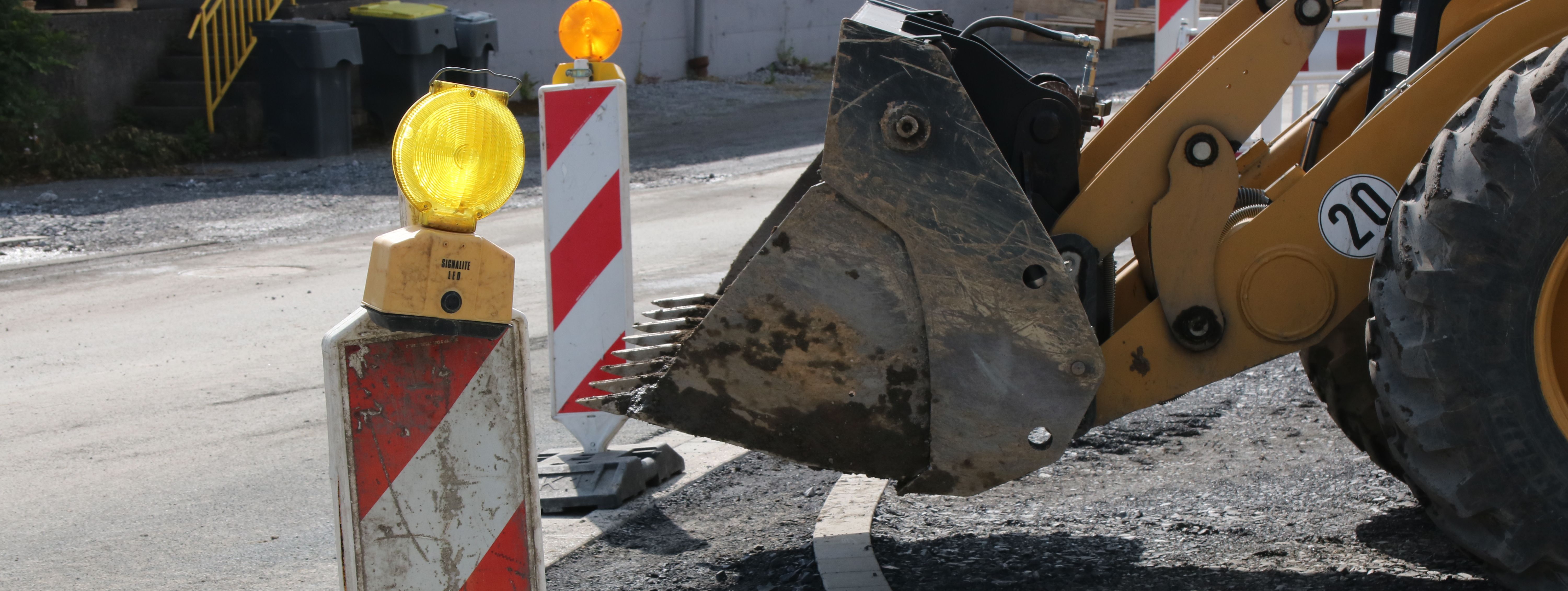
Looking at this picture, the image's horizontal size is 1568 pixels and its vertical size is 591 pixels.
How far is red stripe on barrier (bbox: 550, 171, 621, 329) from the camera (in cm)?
415

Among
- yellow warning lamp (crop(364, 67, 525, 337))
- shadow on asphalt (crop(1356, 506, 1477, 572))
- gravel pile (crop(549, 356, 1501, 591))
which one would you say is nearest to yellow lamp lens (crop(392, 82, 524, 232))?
yellow warning lamp (crop(364, 67, 525, 337))

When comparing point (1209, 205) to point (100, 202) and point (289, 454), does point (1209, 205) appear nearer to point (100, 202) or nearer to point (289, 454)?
point (289, 454)

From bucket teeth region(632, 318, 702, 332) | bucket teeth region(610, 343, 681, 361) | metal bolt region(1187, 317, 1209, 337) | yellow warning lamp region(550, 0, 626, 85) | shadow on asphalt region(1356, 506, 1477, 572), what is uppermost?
yellow warning lamp region(550, 0, 626, 85)

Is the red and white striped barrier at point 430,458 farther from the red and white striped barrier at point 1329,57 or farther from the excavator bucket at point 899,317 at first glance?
the red and white striped barrier at point 1329,57

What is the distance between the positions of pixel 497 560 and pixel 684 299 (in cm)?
128

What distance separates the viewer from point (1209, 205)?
3.02 meters

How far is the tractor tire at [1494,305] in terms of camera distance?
2725 mm

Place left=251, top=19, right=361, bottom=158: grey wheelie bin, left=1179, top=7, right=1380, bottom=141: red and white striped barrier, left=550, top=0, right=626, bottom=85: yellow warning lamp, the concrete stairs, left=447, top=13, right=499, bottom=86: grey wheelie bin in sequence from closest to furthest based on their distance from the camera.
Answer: left=550, top=0, right=626, bottom=85: yellow warning lamp, left=1179, top=7, right=1380, bottom=141: red and white striped barrier, left=251, top=19, right=361, bottom=158: grey wheelie bin, the concrete stairs, left=447, top=13, right=499, bottom=86: grey wheelie bin

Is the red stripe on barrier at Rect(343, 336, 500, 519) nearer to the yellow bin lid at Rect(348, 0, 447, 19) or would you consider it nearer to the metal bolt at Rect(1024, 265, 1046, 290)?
the metal bolt at Rect(1024, 265, 1046, 290)

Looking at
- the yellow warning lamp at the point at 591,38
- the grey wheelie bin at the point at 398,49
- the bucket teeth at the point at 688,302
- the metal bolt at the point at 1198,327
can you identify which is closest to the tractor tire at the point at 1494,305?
the metal bolt at the point at 1198,327

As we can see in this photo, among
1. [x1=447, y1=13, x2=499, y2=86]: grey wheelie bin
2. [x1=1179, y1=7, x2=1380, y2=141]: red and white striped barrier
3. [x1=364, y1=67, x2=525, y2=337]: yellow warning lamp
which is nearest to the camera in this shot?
[x1=364, y1=67, x2=525, y2=337]: yellow warning lamp

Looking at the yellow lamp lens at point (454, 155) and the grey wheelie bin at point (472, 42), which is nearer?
the yellow lamp lens at point (454, 155)

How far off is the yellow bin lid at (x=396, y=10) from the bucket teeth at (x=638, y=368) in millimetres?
12051

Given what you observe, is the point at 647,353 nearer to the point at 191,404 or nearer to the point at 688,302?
the point at 688,302
